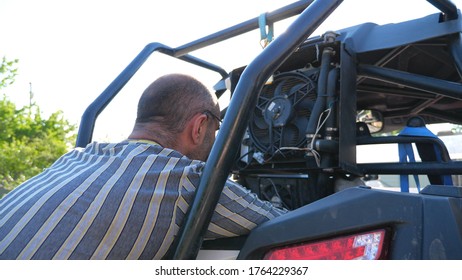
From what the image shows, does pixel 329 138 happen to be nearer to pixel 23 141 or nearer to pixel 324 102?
pixel 324 102

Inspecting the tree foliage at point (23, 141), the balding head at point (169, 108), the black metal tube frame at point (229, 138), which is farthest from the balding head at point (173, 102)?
the tree foliage at point (23, 141)

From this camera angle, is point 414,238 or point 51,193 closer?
point 414,238

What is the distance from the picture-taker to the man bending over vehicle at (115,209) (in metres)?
1.29

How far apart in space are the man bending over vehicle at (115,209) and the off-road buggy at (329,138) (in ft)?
0.40

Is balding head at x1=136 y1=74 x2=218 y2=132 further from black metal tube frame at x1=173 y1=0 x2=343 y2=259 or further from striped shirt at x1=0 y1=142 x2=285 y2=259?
black metal tube frame at x1=173 y1=0 x2=343 y2=259

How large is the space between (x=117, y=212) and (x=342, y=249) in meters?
0.70

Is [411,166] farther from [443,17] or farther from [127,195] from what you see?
[127,195]

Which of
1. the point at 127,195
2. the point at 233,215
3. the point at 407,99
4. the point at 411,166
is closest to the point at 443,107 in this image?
the point at 407,99

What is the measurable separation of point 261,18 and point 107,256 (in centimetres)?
133

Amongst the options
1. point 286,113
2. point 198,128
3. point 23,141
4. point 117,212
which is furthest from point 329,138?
point 23,141

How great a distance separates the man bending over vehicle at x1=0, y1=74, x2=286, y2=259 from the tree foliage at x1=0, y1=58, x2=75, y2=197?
12438mm

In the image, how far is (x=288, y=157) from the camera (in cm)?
226

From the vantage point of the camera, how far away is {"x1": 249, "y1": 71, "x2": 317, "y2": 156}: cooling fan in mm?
→ 2266

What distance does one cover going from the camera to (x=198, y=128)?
1715mm
